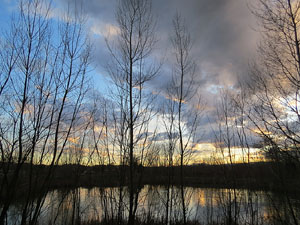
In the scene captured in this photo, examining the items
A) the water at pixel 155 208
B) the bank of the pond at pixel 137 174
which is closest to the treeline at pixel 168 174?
the bank of the pond at pixel 137 174

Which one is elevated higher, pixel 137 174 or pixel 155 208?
pixel 137 174

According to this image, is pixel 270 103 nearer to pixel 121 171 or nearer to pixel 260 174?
pixel 260 174

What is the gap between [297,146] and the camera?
154 inches

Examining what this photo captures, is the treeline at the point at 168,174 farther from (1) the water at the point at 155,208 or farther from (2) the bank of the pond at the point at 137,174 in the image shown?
(1) the water at the point at 155,208

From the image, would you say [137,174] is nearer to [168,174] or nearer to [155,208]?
[168,174]

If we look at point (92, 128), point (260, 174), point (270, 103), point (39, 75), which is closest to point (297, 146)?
point (270, 103)

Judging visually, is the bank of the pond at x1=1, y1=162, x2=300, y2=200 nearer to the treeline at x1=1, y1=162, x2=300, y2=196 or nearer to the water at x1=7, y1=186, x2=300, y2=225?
the treeline at x1=1, y1=162, x2=300, y2=196

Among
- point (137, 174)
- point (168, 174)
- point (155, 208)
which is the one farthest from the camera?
point (155, 208)

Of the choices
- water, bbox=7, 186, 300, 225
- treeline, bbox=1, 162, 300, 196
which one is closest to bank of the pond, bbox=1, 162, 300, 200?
treeline, bbox=1, 162, 300, 196

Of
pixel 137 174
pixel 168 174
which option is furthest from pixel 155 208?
pixel 137 174

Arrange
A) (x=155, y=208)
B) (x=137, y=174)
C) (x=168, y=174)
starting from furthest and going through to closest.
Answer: (x=155, y=208) < (x=168, y=174) < (x=137, y=174)

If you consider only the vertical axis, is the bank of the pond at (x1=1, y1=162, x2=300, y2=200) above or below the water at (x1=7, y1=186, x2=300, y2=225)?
above

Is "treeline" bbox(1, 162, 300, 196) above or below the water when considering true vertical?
above

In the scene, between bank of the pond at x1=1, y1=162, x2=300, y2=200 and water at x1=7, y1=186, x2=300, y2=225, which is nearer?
bank of the pond at x1=1, y1=162, x2=300, y2=200
